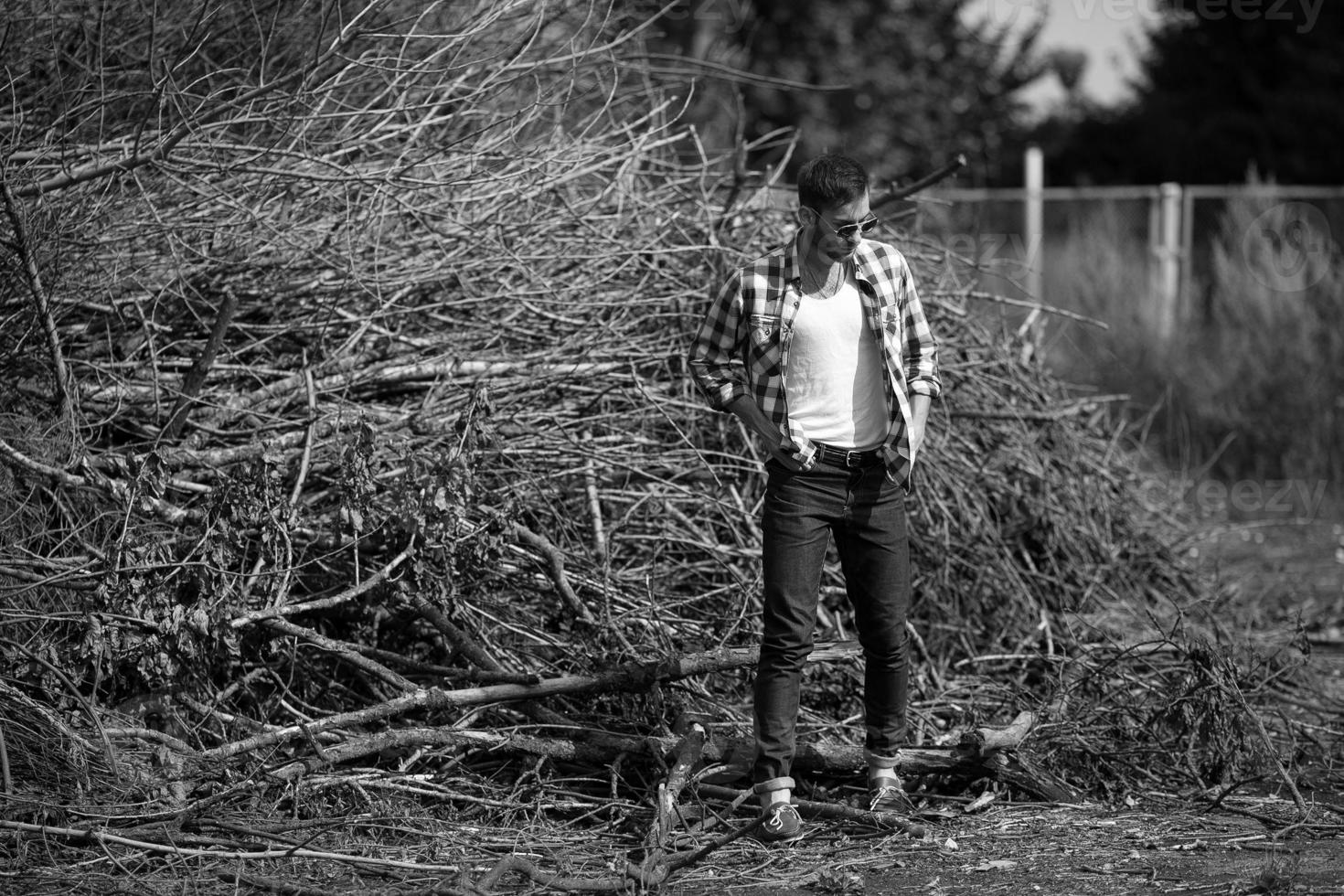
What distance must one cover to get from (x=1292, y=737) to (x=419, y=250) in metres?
3.74

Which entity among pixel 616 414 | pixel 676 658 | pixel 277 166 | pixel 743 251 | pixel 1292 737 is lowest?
pixel 1292 737

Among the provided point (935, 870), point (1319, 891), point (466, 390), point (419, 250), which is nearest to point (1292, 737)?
point (1319, 891)

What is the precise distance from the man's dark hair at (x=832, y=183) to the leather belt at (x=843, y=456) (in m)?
0.65

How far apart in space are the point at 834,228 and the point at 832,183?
0.12 m

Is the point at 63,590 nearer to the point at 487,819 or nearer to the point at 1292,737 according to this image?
the point at 487,819

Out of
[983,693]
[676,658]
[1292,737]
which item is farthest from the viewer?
[983,693]

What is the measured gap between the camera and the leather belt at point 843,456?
371 cm

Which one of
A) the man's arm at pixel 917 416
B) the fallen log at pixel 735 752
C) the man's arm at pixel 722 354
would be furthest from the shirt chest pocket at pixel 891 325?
the fallen log at pixel 735 752

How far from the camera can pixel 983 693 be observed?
4.88m

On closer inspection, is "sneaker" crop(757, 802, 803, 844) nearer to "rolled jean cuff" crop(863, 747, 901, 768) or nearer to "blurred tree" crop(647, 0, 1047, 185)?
"rolled jean cuff" crop(863, 747, 901, 768)

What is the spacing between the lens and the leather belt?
3711 mm

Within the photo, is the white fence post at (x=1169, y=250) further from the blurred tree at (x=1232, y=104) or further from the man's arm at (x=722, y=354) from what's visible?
the man's arm at (x=722, y=354)

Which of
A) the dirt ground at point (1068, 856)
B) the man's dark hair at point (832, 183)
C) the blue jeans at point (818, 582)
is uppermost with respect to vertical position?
the man's dark hair at point (832, 183)

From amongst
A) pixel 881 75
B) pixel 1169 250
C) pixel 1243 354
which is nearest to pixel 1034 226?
pixel 1169 250
